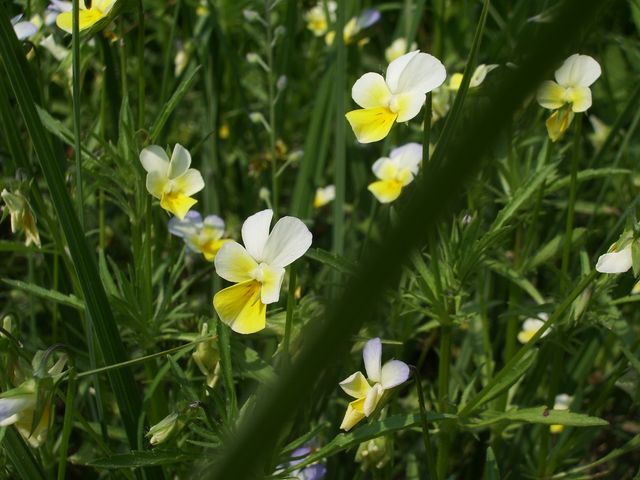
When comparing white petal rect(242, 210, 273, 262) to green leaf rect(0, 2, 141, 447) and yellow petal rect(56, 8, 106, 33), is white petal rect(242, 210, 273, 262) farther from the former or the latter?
yellow petal rect(56, 8, 106, 33)

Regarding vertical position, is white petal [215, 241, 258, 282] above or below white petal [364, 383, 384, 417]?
above

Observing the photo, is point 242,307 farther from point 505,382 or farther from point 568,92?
point 568,92

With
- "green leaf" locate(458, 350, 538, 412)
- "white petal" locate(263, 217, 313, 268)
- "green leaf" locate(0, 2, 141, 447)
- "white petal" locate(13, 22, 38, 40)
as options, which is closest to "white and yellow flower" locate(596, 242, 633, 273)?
"green leaf" locate(458, 350, 538, 412)

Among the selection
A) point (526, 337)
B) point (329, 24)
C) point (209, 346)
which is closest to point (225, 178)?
point (329, 24)

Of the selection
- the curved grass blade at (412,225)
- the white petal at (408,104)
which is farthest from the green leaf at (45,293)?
the curved grass blade at (412,225)

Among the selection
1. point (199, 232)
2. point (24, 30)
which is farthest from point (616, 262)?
point (24, 30)

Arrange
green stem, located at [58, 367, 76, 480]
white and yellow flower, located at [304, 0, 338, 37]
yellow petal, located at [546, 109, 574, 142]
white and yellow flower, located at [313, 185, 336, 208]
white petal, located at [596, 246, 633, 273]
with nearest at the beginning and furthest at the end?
green stem, located at [58, 367, 76, 480] < white petal, located at [596, 246, 633, 273] < yellow petal, located at [546, 109, 574, 142] < white and yellow flower, located at [313, 185, 336, 208] < white and yellow flower, located at [304, 0, 338, 37]

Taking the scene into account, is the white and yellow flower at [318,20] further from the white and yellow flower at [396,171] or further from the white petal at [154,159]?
the white petal at [154,159]
